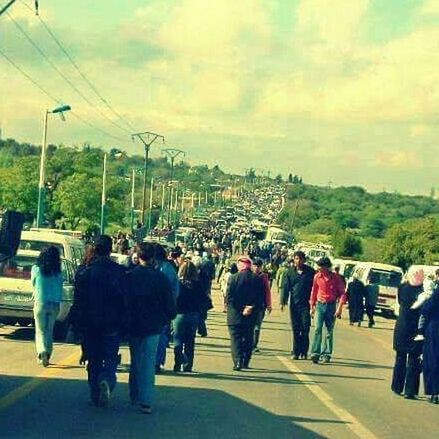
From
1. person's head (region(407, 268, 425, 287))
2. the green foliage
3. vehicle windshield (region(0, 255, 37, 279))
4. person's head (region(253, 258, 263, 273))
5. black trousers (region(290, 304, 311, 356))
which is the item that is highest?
the green foliage

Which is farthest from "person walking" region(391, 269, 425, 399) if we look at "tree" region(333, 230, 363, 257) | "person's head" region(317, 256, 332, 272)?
"tree" region(333, 230, 363, 257)

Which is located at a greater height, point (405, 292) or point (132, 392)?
point (405, 292)

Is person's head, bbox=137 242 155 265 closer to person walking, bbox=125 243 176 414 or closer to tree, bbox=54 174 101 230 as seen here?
person walking, bbox=125 243 176 414

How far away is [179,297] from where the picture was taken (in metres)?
18.0

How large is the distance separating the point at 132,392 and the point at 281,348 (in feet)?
37.4

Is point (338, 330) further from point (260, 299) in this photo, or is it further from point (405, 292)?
point (405, 292)

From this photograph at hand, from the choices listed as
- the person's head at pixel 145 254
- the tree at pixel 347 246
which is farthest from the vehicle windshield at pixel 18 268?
the tree at pixel 347 246

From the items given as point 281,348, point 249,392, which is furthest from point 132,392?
point 281,348

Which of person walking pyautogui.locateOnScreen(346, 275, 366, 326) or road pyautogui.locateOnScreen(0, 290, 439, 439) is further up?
person walking pyautogui.locateOnScreen(346, 275, 366, 326)

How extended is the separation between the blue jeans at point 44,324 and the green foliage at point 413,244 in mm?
75787

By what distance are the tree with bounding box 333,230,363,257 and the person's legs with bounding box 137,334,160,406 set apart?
103775mm

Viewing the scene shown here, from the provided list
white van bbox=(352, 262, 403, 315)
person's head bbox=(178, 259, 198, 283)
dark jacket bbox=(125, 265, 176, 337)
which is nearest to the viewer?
dark jacket bbox=(125, 265, 176, 337)

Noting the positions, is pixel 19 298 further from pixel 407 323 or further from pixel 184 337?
pixel 407 323

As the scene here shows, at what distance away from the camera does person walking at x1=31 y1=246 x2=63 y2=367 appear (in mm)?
17453
